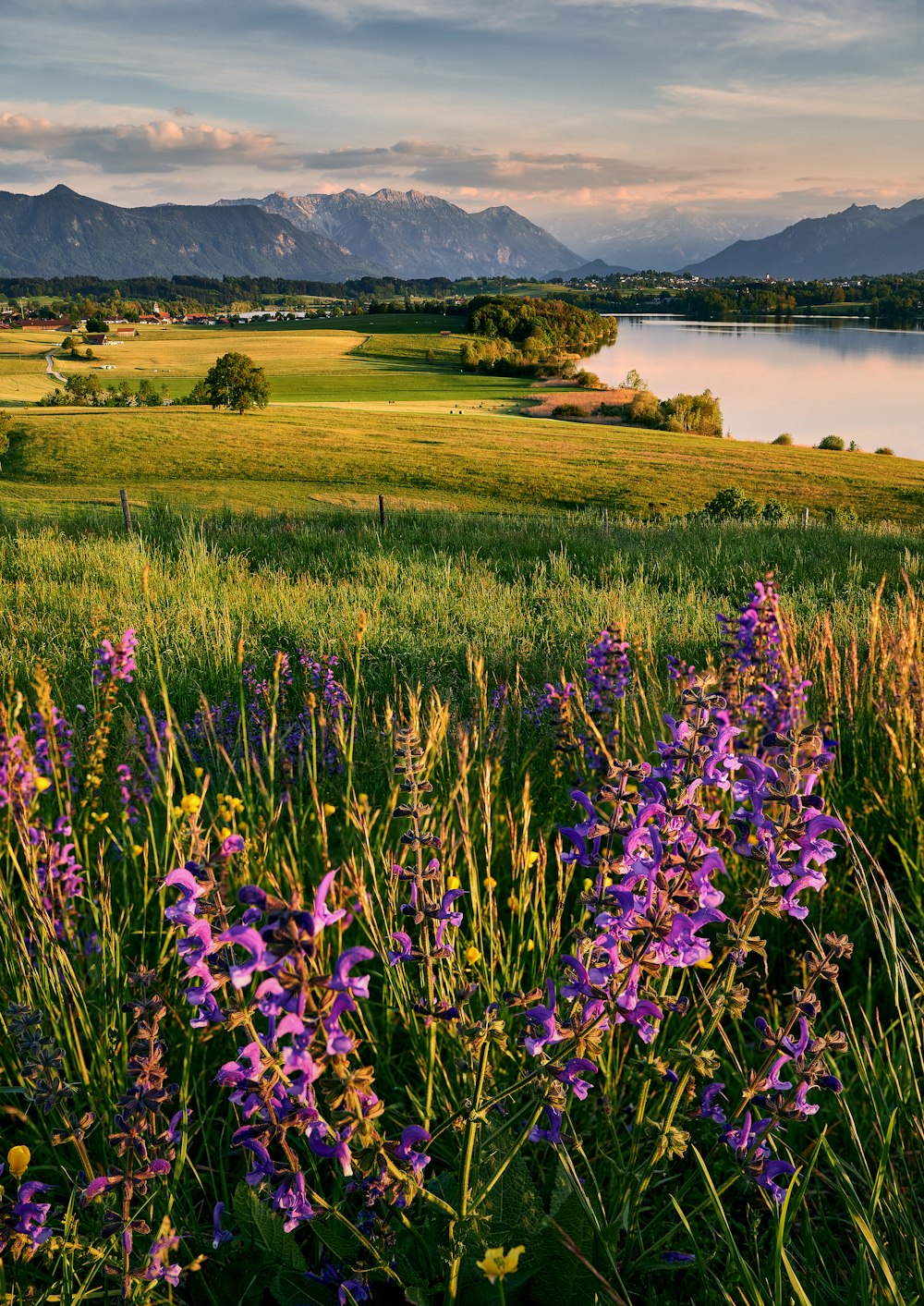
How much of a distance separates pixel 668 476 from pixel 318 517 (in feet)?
84.8

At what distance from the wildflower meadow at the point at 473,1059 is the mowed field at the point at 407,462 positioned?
94.2 feet

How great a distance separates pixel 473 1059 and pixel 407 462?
4457cm

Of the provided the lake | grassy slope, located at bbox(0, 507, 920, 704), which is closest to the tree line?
the lake

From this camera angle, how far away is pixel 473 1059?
1.47 m

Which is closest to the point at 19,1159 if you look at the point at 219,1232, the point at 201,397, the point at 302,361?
the point at 219,1232

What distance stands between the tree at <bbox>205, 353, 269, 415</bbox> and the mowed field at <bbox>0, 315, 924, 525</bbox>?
1.79 metres

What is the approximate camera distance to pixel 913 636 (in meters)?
4.58

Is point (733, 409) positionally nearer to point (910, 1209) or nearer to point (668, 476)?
point (668, 476)

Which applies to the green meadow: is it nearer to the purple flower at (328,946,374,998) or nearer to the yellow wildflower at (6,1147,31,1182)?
the purple flower at (328,946,374,998)

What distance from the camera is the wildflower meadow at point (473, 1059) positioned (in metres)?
1.39

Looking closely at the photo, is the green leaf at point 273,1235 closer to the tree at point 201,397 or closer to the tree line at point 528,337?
the tree at point 201,397

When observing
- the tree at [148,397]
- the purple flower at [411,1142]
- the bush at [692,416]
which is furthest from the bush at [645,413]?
the purple flower at [411,1142]

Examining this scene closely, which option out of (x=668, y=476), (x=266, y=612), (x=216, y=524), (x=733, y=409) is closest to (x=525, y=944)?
(x=266, y=612)

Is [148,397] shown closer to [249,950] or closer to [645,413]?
[645,413]
